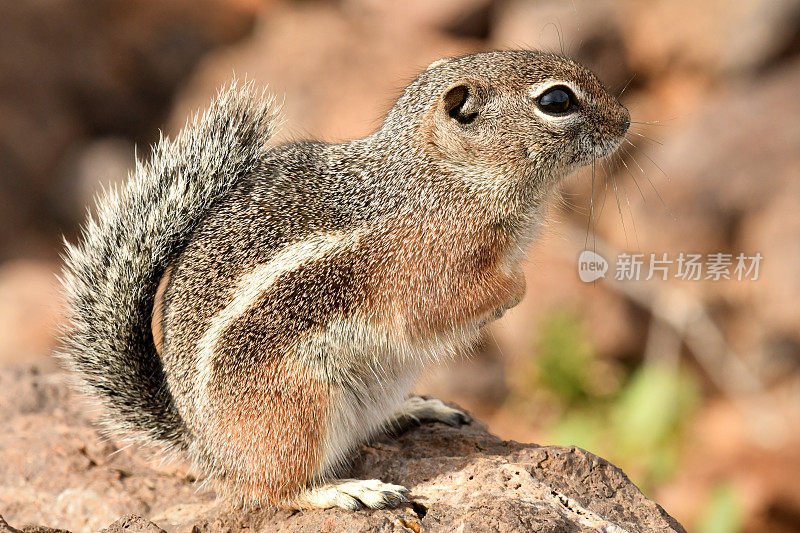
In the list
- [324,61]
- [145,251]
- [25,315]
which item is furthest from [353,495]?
[324,61]

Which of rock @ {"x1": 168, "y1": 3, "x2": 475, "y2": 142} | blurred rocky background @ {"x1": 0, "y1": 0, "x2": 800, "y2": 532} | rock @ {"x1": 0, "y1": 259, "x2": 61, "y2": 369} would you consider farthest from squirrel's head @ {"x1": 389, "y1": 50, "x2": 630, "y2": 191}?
rock @ {"x1": 168, "y1": 3, "x2": 475, "y2": 142}

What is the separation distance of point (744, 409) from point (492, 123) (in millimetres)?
6680

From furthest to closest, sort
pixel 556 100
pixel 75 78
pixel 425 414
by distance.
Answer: pixel 75 78 → pixel 425 414 → pixel 556 100

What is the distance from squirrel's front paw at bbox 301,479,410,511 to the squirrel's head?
1424 mm

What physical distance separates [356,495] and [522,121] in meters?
1.81

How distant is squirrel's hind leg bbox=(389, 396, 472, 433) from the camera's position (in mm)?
4254

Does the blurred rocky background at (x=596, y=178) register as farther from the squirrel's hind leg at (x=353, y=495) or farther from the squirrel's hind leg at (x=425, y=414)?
the squirrel's hind leg at (x=353, y=495)

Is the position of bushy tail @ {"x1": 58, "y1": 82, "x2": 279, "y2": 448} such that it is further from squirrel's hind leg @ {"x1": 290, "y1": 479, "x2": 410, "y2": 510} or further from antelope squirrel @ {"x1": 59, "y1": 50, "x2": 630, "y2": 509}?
squirrel's hind leg @ {"x1": 290, "y1": 479, "x2": 410, "y2": 510}

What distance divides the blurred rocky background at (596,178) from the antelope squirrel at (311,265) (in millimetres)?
1986

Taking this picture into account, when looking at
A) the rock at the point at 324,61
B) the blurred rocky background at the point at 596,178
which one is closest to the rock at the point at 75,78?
the blurred rocky background at the point at 596,178

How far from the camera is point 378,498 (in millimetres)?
3432

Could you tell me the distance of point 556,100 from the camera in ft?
12.7

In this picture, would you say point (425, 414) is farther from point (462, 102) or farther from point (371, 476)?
point (462, 102)

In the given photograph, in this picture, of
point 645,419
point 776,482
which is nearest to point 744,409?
point 776,482
